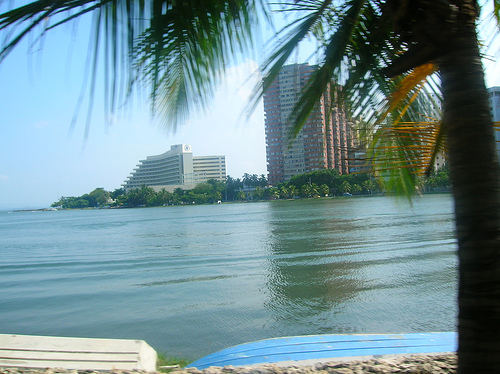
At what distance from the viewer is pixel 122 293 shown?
26.6ft

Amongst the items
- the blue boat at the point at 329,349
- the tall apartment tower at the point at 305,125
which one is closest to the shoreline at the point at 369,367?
the blue boat at the point at 329,349

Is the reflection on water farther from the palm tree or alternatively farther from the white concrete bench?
the white concrete bench

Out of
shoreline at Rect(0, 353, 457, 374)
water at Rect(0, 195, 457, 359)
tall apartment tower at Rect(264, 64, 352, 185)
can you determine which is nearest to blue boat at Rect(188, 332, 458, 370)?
shoreline at Rect(0, 353, 457, 374)

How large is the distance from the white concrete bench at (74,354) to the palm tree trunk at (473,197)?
2.71 meters

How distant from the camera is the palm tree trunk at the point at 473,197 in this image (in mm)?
1260

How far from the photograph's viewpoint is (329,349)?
3074 mm

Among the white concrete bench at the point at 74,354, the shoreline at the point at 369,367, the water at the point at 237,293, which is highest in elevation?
the shoreline at the point at 369,367

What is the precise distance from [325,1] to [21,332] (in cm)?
653

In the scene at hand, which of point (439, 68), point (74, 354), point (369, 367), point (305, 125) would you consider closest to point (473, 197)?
point (439, 68)

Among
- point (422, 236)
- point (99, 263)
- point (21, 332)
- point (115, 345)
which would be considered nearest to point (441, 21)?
point (115, 345)

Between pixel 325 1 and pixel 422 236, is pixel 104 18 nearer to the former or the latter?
pixel 325 1

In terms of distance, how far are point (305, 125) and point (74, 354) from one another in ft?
9.56

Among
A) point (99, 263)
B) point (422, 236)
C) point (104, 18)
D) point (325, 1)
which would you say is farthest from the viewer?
point (422, 236)

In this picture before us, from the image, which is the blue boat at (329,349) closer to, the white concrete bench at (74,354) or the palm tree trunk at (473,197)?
the white concrete bench at (74,354)
